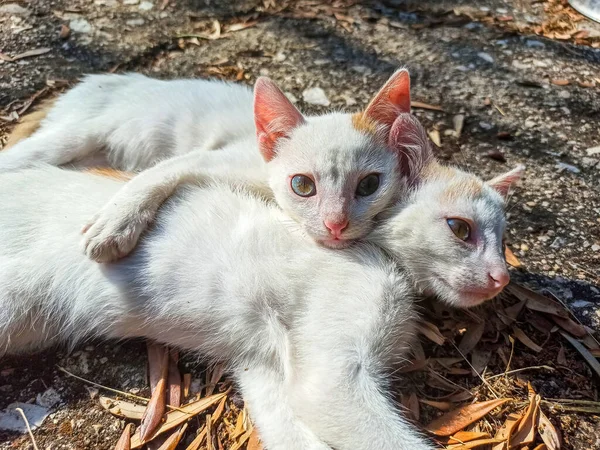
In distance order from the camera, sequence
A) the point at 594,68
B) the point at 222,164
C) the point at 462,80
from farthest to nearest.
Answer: the point at 594,68 → the point at 462,80 → the point at 222,164

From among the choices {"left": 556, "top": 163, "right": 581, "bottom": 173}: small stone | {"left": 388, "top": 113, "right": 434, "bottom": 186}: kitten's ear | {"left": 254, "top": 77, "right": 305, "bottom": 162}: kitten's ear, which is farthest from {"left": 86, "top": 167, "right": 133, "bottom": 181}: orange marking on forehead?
{"left": 556, "top": 163, "right": 581, "bottom": 173}: small stone

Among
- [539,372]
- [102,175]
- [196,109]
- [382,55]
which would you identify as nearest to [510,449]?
[539,372]

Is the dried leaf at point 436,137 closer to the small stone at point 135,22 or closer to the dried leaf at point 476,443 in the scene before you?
the dried leaf at point 476,443

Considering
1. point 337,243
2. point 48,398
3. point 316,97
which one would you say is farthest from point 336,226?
point 316,97

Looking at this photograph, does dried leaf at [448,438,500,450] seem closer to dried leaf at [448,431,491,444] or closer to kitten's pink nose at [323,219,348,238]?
dried leaf at [448,431,491,444]

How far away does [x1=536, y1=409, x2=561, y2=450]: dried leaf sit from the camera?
6.72 ft

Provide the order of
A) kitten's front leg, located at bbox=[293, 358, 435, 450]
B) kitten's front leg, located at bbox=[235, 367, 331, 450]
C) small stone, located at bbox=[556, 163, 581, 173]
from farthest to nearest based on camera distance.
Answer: small stone, located at bbox=[556, 163, 581, 173] < kitten's front leg, located at bbox=[235, 367, 331, 450] < kitten's front leg, located at bbox=[293, 358, 435, 450]

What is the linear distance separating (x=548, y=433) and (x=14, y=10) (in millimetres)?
4520

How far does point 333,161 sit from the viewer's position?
2275 mm

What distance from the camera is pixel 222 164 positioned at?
265 cm

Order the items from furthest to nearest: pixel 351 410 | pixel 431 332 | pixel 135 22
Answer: pixel 135 22 → pixel 431 332 → pixel 351 410

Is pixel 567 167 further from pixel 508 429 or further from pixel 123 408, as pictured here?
pixel 123 408

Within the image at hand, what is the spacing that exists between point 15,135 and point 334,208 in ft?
7.21

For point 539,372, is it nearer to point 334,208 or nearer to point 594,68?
point 334,208
